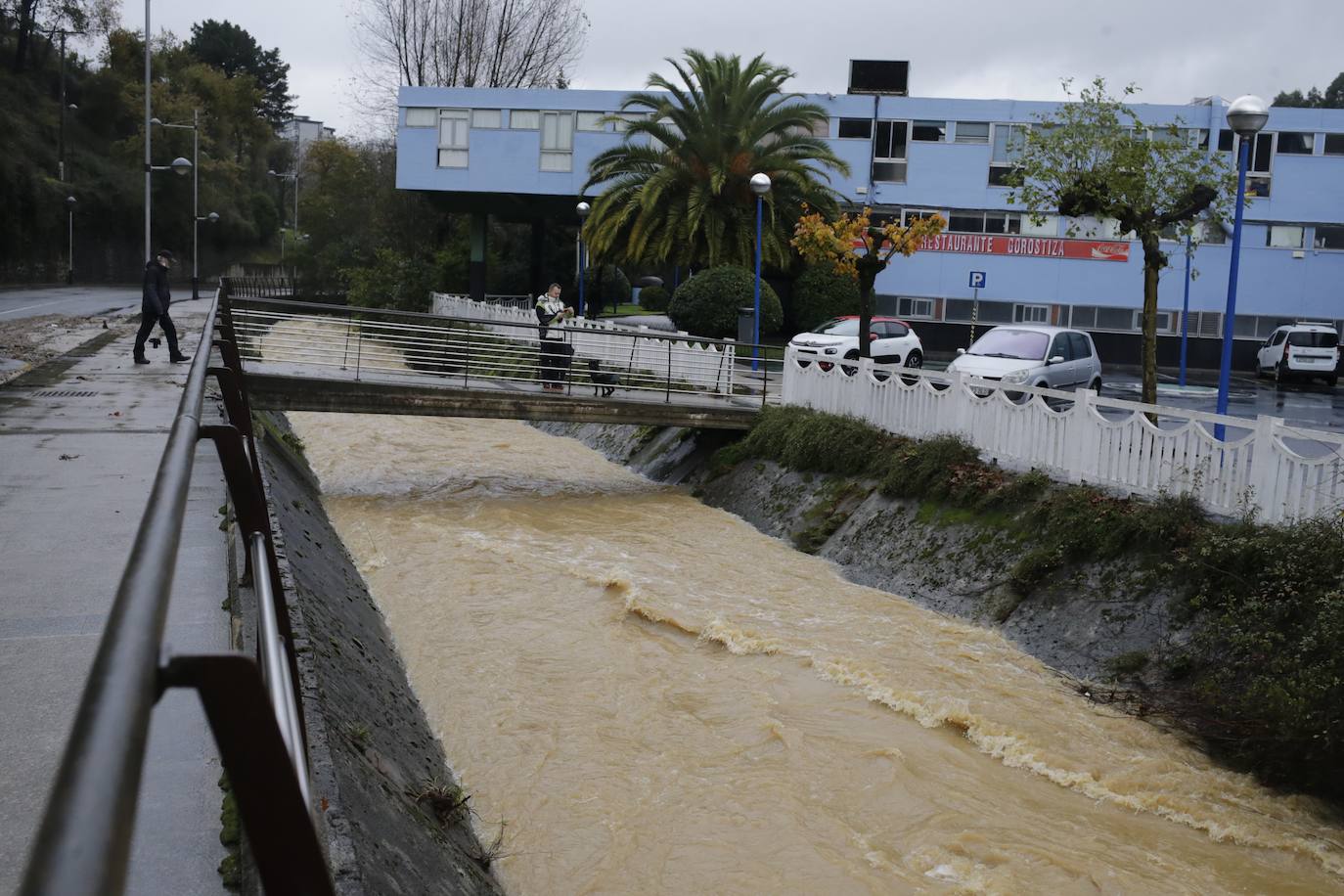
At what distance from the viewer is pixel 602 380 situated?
22234 mm

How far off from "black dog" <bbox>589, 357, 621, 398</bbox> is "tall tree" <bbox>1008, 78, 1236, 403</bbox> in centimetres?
741

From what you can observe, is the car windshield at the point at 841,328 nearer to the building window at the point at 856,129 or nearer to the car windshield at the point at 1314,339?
the car windshield at the point at 1314,339

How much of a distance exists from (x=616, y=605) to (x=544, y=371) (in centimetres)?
1069

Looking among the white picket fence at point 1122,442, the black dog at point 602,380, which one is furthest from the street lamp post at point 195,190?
the white picket fence at point 1122,442

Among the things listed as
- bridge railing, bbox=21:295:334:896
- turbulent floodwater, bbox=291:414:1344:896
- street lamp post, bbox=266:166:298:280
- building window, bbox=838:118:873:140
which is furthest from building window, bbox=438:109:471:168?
bridge railing, bbox=21:295:334:896

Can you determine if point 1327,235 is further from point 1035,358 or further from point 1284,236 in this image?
point 1035,358

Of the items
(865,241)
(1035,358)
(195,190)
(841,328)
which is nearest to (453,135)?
(841,328)

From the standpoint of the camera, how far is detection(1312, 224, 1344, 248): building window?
132 ft

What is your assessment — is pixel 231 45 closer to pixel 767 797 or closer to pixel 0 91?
pixel 0 91

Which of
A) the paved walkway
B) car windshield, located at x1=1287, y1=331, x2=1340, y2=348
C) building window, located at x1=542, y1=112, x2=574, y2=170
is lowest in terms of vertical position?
the paved walkway

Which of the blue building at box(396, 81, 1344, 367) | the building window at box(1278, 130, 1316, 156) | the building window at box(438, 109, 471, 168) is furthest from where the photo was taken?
the building window at box(438, 109, 471, 168)

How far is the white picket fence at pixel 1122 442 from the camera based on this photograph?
33.8 feet

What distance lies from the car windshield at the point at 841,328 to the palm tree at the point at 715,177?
6.45 m

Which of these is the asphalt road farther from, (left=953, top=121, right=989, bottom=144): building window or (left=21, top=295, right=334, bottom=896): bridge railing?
(left=21, top=295, right=334, bottom=896): bridge railing
